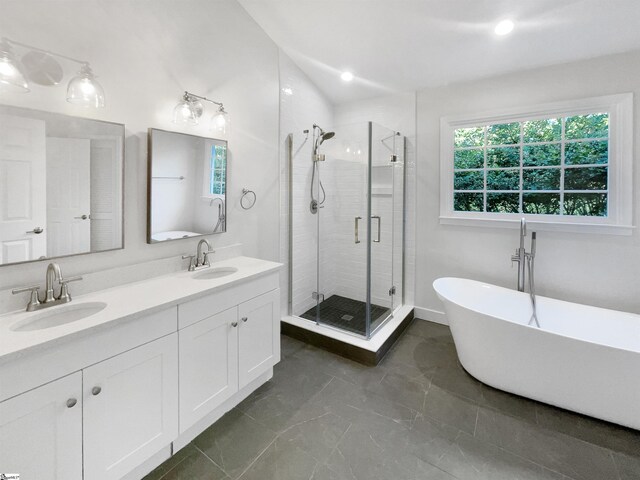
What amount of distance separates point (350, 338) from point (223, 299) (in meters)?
1.33

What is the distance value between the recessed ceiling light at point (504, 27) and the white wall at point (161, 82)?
188 centimetres

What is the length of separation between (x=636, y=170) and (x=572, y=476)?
2.29 meters

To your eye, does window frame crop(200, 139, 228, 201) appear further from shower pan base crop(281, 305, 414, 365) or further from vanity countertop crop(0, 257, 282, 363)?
shower pan base crop(281, 305, 414, 365)

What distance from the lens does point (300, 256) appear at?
3.27 metres

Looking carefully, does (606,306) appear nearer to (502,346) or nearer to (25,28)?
(502,346)

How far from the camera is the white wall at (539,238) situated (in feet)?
7.95

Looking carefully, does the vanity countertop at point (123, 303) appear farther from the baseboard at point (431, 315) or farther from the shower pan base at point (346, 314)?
the baseboard at point (431, 315)

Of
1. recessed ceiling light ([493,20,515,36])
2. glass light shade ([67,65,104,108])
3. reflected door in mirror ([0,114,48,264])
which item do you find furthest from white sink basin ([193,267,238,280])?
recessed ceiling light ([493,20,515,36])

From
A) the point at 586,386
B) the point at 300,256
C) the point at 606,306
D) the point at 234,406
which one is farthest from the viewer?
the point at 300,256

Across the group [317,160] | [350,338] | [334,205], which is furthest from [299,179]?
[350,338]

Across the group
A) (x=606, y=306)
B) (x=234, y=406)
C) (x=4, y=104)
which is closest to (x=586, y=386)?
(x=606, y=306)

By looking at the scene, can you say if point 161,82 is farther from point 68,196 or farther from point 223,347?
point 223,347

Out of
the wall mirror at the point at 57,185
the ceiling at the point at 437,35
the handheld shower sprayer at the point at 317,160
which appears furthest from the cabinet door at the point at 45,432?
the ceiling at the point at 437,35

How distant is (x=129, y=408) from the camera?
4.54 ft
